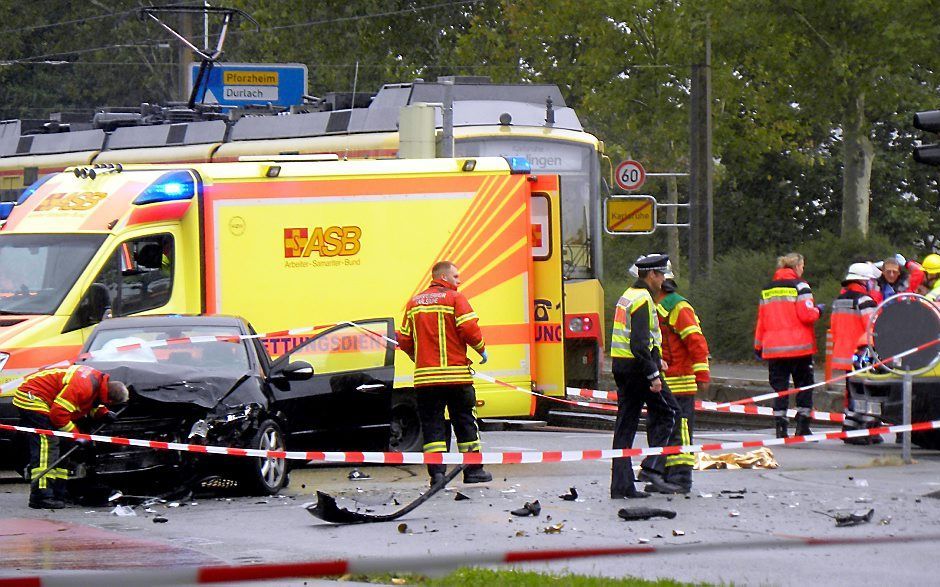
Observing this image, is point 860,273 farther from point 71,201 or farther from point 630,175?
point 630,175

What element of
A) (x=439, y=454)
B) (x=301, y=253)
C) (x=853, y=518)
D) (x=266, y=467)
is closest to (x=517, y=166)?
(x=301, y=253)

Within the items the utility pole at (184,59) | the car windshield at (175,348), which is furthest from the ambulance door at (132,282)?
the utility pole at (184,59)

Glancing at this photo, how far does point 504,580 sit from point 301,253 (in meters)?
7.35

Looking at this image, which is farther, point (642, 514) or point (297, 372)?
point (297, 372)

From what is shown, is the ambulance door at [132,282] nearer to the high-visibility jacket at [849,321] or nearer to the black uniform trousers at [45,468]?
the black uniform trousers at [45,468]

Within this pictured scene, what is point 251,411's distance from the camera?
12195 mm

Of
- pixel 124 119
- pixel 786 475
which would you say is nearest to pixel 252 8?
pixel 124 119

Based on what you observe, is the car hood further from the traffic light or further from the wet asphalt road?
the traffic light

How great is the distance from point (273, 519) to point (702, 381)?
10.3ft

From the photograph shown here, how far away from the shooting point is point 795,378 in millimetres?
16078

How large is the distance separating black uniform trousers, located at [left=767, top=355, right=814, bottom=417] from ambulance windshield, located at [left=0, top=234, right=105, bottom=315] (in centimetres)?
606

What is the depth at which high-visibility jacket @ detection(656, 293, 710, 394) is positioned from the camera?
12172mm

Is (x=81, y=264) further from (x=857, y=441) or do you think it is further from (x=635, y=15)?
(x=635, y=15)

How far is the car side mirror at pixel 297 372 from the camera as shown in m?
12.8
